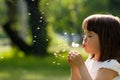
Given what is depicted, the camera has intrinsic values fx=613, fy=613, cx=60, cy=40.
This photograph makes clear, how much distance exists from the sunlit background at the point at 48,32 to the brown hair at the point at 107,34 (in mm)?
5508

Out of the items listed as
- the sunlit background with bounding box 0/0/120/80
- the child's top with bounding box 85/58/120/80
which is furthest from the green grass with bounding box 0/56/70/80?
the child's top with bounding box 85/58/120/80

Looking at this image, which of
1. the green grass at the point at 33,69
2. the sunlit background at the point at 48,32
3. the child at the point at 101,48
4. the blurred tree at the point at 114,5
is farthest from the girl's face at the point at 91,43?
the blurred tree at the point at 114,5

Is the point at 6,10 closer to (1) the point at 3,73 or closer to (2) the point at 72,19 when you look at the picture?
(2) the point at 72,19

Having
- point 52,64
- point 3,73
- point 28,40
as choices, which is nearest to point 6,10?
point 28,40

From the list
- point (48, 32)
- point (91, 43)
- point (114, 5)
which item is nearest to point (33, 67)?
point (48, 32)

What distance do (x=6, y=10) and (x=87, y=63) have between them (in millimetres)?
8036

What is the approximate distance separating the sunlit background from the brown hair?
551 centimetres

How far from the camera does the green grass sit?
7.73 m

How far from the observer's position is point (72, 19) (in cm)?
1064

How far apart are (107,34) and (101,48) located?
7 centimetres

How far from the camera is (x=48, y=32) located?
944cm

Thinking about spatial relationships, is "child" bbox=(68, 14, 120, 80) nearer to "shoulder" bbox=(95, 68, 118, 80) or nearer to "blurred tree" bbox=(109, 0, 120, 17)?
"shoulder" bbox=(95, 68, 118, 80)

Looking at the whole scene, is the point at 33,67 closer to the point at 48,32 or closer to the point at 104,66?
the point at 48,32

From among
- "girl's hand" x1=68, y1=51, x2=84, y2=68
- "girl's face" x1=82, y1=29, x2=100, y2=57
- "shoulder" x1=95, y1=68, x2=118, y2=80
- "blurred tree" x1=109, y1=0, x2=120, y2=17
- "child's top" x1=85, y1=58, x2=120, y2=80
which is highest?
"blurred tree" x1=109, y1=0, x2=120, y2=17
